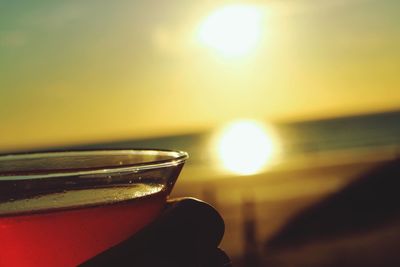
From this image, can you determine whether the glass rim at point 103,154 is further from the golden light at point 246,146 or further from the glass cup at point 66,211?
the golden light at point 246,146

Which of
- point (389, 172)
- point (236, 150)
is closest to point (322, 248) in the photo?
point (389, 172)

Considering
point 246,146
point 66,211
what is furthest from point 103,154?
point 246,146

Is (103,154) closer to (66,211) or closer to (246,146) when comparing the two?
(66,211)

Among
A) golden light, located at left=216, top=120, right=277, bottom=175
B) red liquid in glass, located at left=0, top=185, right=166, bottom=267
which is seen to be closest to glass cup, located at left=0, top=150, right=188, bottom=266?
red liquid in glass, located at left=0, top=185, right=166, bottom=267

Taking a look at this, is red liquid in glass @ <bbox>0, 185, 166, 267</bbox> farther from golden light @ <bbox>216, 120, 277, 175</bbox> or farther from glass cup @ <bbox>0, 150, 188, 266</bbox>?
golden light @ <bbox>216, 120, 277, 175</bbox>

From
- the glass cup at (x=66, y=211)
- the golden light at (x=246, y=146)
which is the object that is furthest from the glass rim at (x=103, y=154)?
the golden light at (x=246, y=146)

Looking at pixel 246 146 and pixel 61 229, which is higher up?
pixel 61 229

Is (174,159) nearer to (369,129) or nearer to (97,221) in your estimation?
(97,221)
